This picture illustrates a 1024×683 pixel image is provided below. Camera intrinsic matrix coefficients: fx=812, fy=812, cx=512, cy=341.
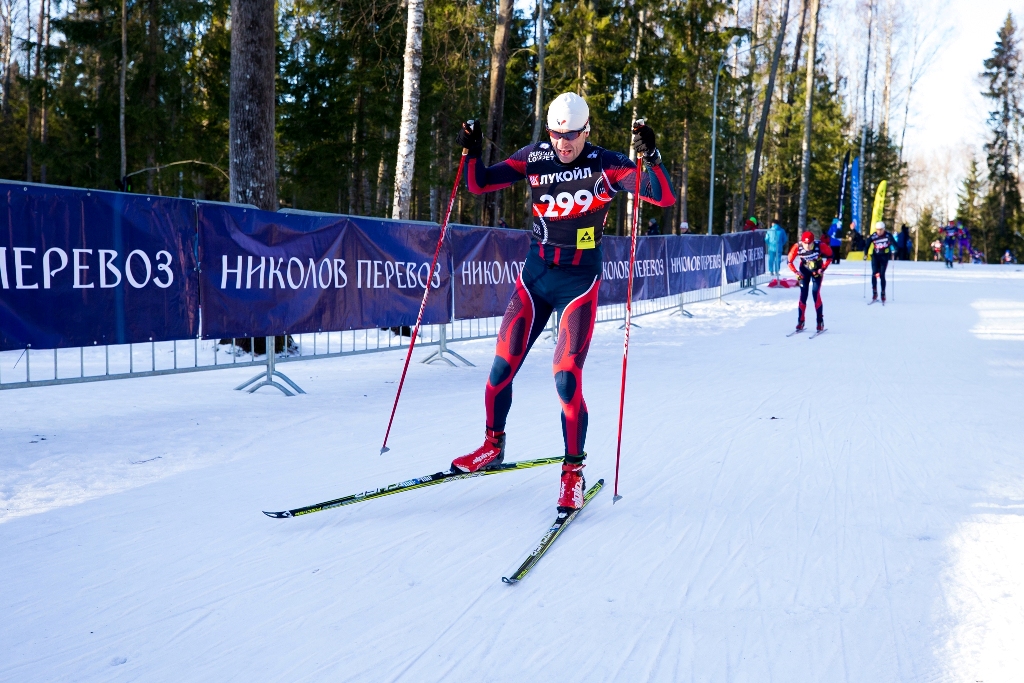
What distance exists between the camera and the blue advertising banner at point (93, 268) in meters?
5.65

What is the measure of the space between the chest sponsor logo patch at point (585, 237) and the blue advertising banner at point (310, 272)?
9.43 feet

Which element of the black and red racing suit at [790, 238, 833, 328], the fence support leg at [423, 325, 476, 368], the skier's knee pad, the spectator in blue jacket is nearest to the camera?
the skier's knee pad

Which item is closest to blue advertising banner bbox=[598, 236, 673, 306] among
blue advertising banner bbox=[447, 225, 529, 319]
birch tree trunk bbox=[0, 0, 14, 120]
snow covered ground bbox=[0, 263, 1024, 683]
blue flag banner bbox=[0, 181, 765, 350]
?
blue advertising banner bbox=[447, 225, 529, 319]

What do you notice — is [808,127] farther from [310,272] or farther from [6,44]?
[6,44]

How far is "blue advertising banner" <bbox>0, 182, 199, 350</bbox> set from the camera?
5.65 m

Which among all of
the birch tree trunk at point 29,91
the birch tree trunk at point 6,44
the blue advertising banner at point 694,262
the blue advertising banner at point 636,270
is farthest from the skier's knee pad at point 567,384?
the birch tree trunk at point 6,44

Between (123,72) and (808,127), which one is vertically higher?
(808,127)

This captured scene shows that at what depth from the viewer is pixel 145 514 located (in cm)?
426

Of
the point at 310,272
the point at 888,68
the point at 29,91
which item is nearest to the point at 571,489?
the point at 310,272

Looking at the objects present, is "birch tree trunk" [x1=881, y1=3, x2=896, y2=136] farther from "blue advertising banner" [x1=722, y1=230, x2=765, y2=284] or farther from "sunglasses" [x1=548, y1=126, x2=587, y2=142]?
"sunglasses" [x1=548, y1=126, x2=587, y2=142]

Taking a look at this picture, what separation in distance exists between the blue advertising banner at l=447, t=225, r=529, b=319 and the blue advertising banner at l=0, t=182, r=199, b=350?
3.49 m

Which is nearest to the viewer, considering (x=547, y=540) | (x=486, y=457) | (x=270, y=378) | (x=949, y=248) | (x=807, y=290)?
(x=547, y=540)

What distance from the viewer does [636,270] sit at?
14.2 m

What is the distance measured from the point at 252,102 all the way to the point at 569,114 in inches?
258
